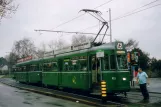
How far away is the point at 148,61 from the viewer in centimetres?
5366

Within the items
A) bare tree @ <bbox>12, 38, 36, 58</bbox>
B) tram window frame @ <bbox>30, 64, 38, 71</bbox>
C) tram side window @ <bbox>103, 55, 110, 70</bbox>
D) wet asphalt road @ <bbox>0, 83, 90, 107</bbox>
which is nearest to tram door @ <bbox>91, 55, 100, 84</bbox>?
tram side window @ <bbox>103, 55, 110, 70</bbox>

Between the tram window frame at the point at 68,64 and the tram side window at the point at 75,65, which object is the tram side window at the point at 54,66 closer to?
the tram window frame at the point at 68,64

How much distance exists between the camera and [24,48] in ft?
335

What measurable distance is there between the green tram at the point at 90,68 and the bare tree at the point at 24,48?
74019 mm

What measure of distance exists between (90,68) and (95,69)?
432mm

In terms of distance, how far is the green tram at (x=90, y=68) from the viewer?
1716 cm

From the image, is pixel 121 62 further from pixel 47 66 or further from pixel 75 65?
pixel 47 66

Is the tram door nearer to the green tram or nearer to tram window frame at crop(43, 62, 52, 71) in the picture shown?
the green tram

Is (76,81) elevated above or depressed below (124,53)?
below

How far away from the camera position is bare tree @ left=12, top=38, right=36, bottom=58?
10109 centimetres

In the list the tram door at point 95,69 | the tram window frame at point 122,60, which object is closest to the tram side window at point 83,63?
the tram door at point 95,69

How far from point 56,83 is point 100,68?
29.1ft

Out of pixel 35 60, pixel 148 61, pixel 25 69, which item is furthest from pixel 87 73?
pixel 148 61

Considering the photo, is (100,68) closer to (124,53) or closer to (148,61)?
(124,53)
